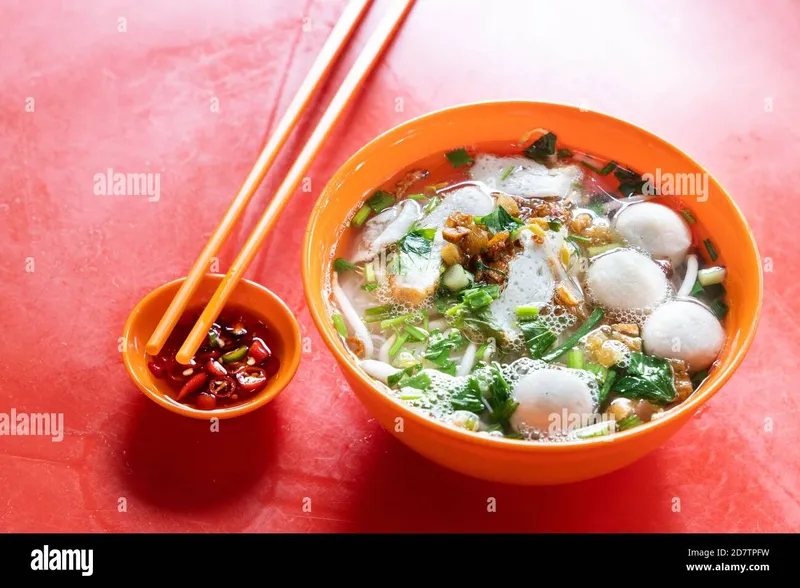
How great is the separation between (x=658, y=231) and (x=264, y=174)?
2.77ft

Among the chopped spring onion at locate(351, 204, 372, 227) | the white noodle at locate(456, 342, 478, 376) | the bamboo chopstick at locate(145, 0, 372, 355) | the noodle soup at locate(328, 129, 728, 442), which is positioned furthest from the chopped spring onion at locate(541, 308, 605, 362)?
the bamboo chopstick at locate(145, 0, 372, 355)

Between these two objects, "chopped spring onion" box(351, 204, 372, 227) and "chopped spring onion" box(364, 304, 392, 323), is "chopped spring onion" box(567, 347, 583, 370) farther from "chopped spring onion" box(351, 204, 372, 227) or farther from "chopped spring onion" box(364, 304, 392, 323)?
"chopped spring onion" box(351, 204, 372, 227)

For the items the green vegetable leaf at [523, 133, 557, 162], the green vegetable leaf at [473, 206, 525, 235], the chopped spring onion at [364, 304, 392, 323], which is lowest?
the chopped spring onion at [364, 304, 392, 323]

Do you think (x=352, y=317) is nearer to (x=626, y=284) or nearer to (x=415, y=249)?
(x=415, y=249)

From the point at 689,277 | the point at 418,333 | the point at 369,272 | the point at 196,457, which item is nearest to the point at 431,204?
the point at 369,272

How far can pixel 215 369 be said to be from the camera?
1.78 metres

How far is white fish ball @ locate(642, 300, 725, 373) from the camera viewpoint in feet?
5.19

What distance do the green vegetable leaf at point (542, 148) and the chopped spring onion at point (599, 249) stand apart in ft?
0.84

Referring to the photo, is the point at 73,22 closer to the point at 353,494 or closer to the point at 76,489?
the point at 76,489

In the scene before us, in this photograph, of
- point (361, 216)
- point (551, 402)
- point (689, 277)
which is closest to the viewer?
point (551, 402)

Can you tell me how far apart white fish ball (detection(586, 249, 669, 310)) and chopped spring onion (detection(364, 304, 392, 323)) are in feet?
1.25

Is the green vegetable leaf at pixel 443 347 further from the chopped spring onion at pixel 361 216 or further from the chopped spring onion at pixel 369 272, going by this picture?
the chopped spring onion at pixel 361 216

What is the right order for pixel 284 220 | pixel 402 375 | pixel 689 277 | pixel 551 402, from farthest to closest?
pixel 284 220 < pixel 689 277 < pixel 402 375 < pixel 551 402

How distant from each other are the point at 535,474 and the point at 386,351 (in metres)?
0.37
